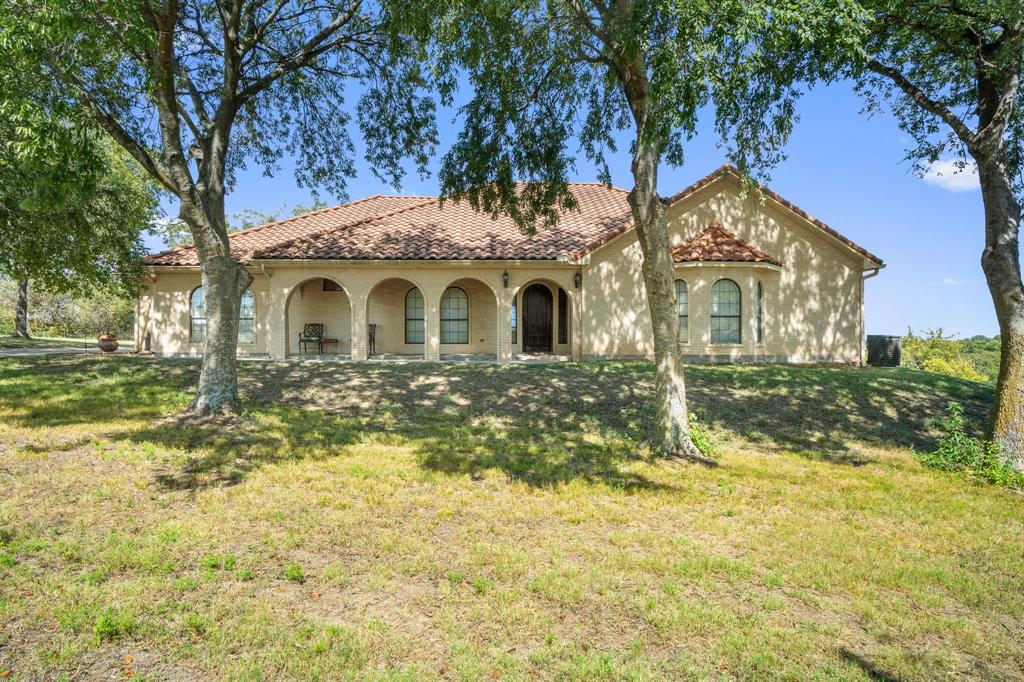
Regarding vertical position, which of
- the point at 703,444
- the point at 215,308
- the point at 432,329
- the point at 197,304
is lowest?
the point at 703,444

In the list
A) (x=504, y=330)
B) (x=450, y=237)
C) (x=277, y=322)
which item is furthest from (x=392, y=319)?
(x=504, y=330)

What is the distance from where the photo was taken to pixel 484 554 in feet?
15.0

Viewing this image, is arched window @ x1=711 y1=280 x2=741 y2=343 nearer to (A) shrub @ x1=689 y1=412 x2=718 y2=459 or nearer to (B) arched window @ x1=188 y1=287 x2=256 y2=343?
(A) shrub @ x1=689 y1=412 x2=718 y2=459

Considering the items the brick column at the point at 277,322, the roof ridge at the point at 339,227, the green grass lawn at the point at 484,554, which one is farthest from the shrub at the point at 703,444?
the roof ridge at the point at 339,227

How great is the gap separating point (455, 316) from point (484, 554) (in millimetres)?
14138

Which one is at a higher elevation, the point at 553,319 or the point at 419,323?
the point at 553,319

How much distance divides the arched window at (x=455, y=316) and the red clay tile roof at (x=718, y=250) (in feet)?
23.9

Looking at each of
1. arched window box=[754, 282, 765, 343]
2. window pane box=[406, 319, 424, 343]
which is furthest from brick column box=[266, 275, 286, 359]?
arched window box=[754, 282, 765, 343]

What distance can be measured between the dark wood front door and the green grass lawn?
8.97 m

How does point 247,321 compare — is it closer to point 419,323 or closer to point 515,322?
point 419,323

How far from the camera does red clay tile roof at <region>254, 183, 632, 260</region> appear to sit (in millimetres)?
16094

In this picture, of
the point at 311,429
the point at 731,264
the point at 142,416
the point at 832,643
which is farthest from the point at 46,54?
the point at 731,264

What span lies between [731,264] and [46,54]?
15591mm

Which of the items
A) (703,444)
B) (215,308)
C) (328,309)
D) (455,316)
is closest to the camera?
(703,444)
